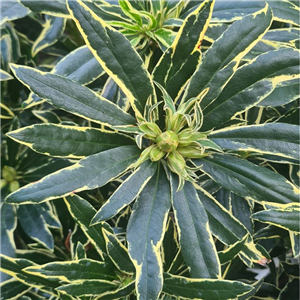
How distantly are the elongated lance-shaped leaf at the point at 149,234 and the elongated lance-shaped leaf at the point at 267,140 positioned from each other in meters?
0.14

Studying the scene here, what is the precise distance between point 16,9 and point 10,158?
0.39 m

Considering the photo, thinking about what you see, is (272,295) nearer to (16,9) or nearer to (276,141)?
(276,141)

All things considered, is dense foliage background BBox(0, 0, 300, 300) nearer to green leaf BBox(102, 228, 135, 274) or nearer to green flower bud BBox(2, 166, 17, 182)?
green leaf BBox(102, 228, 135, 274)

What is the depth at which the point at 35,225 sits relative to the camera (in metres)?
0.89

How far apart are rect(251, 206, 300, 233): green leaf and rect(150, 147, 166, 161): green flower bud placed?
0.19 m

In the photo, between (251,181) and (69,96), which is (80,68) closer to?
(69,96)

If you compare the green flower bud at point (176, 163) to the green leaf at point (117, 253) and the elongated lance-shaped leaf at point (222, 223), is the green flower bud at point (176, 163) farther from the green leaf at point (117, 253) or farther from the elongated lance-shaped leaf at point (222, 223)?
the green leaf at point (117, 253)

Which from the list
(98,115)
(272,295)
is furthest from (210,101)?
(272,295)

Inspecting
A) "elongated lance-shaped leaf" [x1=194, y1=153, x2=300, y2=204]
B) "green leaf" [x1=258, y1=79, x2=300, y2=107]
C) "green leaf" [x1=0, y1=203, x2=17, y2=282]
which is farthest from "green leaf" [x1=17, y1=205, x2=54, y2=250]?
"green leaf" [x1=258, y1=79, x2=300, y2=107]

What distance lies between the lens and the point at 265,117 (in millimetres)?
966

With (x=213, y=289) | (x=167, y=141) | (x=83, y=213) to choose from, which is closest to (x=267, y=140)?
(x=167, y=141)

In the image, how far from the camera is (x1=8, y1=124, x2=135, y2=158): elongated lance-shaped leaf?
57cm

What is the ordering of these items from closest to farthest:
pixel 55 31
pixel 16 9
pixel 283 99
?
1. pixel 283 99
2. pixel 16 9
3. pixel 55 31

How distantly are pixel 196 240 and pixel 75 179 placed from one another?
0.23 m
